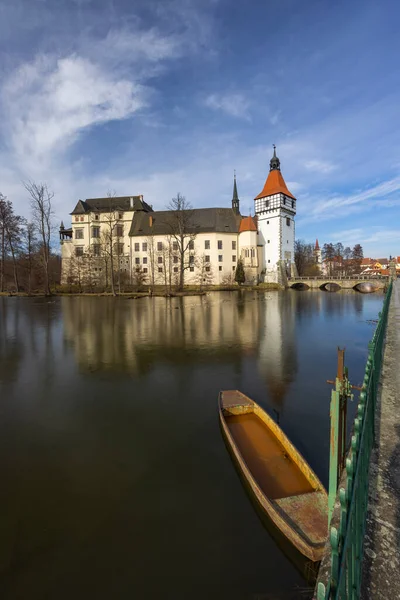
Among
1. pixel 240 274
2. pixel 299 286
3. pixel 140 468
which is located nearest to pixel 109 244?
pixel 240 274

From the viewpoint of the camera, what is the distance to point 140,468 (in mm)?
5980

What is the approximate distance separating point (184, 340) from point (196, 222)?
5122cm

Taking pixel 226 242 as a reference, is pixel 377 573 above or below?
Answer: below

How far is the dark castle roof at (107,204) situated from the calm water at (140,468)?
182 ft

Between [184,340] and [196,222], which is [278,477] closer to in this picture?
[184,340]

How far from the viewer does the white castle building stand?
60.9 meters

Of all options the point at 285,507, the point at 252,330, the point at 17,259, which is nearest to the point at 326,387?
the point at 285,507

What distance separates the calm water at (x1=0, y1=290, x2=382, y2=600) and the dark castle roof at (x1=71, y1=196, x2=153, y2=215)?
182ft

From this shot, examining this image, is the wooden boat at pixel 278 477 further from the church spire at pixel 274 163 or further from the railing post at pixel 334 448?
the church spire at pixel 274 163

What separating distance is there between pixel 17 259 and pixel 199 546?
62.1m

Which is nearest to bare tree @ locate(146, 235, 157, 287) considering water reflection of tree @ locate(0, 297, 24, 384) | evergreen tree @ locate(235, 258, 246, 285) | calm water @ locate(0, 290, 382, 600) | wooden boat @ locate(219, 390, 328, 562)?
evergreen tree @ locate(235, 258, 246, 285)

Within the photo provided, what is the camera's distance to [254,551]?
421 centimetres

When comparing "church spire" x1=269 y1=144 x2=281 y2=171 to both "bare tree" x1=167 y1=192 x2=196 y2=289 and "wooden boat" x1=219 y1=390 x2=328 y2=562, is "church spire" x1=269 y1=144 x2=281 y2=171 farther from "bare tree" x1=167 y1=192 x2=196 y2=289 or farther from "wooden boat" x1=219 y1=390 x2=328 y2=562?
"wooden boat" x1=219 y1=390 x2=328 y2=562

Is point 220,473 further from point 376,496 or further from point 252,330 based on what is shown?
point 252,330
